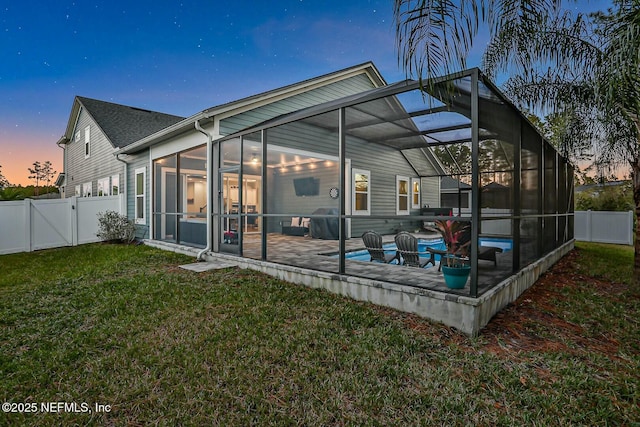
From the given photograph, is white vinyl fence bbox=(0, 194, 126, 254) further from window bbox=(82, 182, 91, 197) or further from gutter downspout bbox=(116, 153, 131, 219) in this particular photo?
window bbox=(82, 182, 91, 197)

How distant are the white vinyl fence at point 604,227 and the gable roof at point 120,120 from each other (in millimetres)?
17780

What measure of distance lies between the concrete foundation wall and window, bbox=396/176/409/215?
19.7ft

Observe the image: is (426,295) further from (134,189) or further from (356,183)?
(134,189)

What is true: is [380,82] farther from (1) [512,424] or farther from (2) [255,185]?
(1) [512,424]

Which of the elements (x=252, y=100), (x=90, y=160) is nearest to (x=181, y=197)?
(x=252, y=100)

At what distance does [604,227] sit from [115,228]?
17.2 m

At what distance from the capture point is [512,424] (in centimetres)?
189

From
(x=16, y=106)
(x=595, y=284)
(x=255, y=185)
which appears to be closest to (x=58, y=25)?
(x=16, y=106)

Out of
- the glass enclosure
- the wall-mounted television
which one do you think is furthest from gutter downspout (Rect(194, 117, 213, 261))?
the wall-mounted television

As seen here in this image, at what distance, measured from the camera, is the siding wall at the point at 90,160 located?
12297 millimetres

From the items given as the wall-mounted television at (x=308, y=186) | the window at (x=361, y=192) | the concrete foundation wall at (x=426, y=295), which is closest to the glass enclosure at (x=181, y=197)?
the wall-mounted television at (x=308, y=186)

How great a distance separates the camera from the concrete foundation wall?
125 inches

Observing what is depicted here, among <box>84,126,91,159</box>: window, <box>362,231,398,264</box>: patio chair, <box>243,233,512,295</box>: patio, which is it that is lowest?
<box>243,233,512,295</box>: patio

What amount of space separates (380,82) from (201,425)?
38.5 ft
